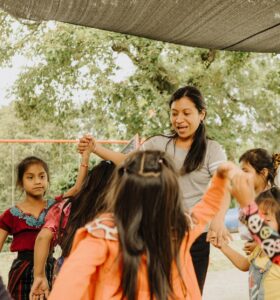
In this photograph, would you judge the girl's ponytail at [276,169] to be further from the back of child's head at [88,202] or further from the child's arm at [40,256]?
the child's arm at [40,256]

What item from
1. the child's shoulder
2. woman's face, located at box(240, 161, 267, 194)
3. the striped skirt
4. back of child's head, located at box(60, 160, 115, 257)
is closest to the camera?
the child's shoulder

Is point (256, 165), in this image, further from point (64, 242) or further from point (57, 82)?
point (57, 82)

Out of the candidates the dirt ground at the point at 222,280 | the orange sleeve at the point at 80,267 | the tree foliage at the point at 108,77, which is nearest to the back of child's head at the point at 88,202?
the orange sleeve at the point at 80,267

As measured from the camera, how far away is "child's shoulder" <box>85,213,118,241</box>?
5.23 ft

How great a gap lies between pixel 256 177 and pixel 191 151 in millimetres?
580

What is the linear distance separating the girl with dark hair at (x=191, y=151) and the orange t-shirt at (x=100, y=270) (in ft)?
2.89

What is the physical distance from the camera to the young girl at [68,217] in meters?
2.43

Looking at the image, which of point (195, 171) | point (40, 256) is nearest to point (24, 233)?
point (40, 256)

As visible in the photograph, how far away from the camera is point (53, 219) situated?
8.67ft

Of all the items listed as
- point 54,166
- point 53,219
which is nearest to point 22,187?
point 53,219

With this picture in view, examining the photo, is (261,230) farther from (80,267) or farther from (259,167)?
(259,167)

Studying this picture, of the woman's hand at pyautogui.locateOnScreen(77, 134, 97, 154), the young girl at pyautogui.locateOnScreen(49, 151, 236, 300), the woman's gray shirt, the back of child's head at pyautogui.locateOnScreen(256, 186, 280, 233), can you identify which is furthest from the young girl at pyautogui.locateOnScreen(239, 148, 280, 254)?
the young girl at pyautogui.locateOnScreen(49, 151, 236, 300)

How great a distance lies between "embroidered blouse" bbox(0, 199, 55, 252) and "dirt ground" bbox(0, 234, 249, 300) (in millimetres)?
2710

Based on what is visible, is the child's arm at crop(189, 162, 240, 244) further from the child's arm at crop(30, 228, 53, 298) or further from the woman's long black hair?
the child's arm at crop(30, 228, 53, 298)
